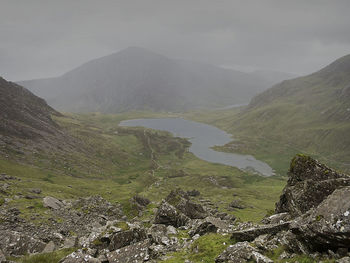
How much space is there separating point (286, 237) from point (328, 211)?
13.5ft

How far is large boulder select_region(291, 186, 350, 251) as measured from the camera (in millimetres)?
13133

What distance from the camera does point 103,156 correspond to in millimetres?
179875

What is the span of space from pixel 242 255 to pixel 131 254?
1080 centimetres

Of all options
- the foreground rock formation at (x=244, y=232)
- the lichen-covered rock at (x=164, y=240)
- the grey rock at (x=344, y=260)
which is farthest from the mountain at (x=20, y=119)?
the grey rock at (x=344, y=260)

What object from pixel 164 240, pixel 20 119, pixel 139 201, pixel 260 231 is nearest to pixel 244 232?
pixel 260 231

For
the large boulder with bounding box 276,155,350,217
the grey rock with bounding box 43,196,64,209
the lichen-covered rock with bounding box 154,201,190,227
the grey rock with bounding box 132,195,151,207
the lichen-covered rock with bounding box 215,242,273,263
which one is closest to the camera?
the lichen-covered rock with bounding box 215,242,273,263

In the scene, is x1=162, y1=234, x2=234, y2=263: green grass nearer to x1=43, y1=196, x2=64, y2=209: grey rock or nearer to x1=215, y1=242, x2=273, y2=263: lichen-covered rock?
x1=215, y1=242, x2=273, y2=263: lichen-covered rock

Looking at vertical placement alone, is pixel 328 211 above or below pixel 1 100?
below

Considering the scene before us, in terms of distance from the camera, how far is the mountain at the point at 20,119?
143625 millimetres

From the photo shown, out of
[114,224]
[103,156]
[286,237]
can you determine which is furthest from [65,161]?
[286,237]

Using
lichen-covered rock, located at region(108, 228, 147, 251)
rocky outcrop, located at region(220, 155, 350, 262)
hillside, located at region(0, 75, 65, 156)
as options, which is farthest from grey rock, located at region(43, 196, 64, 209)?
hillside, located at region(0, 75, 65, 156)

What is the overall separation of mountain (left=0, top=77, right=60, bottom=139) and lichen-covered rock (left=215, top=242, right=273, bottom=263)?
505 ft

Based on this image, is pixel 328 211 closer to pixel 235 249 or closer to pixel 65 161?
pixel 235 249

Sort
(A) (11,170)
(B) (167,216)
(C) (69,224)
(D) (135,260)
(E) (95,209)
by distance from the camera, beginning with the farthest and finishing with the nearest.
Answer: (A) (11,170) < (E) (95,209) < (C) (69,224) < (B) (167,216) < (D) (135,260)
